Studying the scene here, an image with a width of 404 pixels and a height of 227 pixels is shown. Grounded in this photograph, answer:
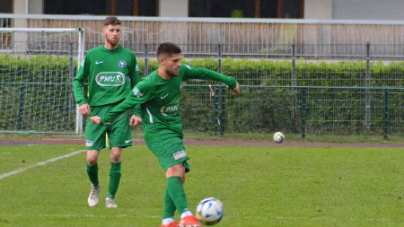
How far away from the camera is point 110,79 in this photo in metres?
8.35

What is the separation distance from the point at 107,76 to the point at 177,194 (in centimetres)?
240

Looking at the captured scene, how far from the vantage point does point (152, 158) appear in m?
13.9

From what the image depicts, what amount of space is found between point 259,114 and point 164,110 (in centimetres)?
1257

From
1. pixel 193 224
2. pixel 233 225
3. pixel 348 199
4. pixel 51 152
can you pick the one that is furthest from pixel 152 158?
pixel 193 224

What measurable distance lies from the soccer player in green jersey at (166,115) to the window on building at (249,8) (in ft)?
62.0

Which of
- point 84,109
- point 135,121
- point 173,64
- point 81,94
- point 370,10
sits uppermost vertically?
point 370,10

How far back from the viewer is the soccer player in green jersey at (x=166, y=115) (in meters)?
6.66

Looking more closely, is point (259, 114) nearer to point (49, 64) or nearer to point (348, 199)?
point (49, 64)

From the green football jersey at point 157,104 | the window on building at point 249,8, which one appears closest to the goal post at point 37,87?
the window on building at point 249,8

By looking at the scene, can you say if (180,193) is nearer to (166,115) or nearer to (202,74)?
(166,115)

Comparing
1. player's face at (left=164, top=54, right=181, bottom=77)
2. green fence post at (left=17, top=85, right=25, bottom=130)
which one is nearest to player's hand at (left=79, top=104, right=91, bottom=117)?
player's face at (left=164, top=54, right=181, bottom=77)

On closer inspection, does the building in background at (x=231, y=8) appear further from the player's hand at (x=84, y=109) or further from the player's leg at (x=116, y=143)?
the player's hand at (x=84, y=109)

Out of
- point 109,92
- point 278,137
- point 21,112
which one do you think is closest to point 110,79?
point 109,92

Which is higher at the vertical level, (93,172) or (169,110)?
(169,110)
